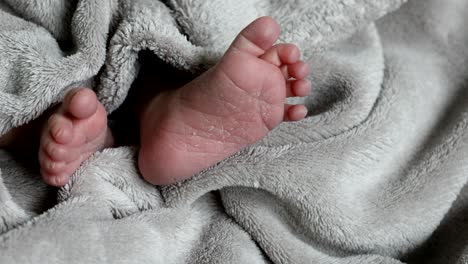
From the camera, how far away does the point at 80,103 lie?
0.60 meters

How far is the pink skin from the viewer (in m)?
0.61

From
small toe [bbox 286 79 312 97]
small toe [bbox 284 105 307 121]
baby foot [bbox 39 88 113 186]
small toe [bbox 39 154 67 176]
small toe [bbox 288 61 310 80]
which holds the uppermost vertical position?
small toe [bbox 288 61 310 80]

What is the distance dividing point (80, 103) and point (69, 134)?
0.04 metres

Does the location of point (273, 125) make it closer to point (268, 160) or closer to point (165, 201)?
point (268, 160)

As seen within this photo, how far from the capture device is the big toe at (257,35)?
2.01 feet

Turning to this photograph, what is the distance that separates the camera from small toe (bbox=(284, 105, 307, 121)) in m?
0.65

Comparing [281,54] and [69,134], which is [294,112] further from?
[69,134]

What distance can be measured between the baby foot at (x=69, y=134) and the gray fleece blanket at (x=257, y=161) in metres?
0.02

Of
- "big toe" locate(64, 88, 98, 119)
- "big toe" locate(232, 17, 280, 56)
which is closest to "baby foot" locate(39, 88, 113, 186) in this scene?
"big toe" locate(64, 88, 98, 119)

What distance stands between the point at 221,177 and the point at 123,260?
6.2 inches

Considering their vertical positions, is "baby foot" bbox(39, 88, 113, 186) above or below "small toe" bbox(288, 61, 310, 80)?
below

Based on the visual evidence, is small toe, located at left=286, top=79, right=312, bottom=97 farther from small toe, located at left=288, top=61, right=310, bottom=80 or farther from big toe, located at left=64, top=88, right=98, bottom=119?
big toe, located at left=64, top=88, right=98, bottom=119

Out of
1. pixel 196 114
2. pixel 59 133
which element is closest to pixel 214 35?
pixel 196 114

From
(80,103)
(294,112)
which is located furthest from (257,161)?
(80,103)
